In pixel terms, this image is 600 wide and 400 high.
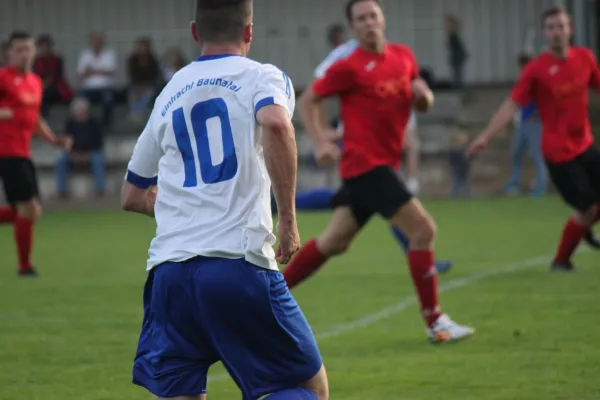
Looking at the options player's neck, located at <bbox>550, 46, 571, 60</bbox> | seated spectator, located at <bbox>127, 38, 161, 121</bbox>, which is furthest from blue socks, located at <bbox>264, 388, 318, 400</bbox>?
seated spectator, located at <bbox>127, 38, 161, 121</bbox>

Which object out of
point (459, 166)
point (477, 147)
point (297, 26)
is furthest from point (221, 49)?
point (297, 26)

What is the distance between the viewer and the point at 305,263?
8.66m

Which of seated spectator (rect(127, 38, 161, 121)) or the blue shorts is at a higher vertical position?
the blue shorts

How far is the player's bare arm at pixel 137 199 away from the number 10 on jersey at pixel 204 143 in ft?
1.17

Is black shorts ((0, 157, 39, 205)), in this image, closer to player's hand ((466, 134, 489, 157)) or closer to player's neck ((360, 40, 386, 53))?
player's hand ((466, 134, 489, 157))

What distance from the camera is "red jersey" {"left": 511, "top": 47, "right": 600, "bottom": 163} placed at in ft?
35.4

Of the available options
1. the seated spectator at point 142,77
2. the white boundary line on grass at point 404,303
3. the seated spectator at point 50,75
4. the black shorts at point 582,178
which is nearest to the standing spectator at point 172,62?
the seated spectator at point 142,77

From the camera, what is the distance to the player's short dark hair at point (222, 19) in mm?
4324

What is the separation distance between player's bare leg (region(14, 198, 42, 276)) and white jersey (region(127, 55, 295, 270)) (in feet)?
26.6

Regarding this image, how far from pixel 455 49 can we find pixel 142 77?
631 cm

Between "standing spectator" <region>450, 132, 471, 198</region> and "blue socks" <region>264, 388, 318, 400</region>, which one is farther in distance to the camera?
"standing spectator" <region>450, 132, 471, 198</region>

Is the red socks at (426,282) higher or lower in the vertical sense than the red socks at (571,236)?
higher

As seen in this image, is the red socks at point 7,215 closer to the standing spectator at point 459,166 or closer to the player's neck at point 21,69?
the player's neck at point 21,69

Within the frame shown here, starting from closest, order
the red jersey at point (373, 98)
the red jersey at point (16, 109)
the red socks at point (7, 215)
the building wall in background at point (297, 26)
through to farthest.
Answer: the red jersey at point (373, 98) → the red jersey at point (16, 109) → the red socks at point (7, 215) → the building wall in background at point (297, 26)
